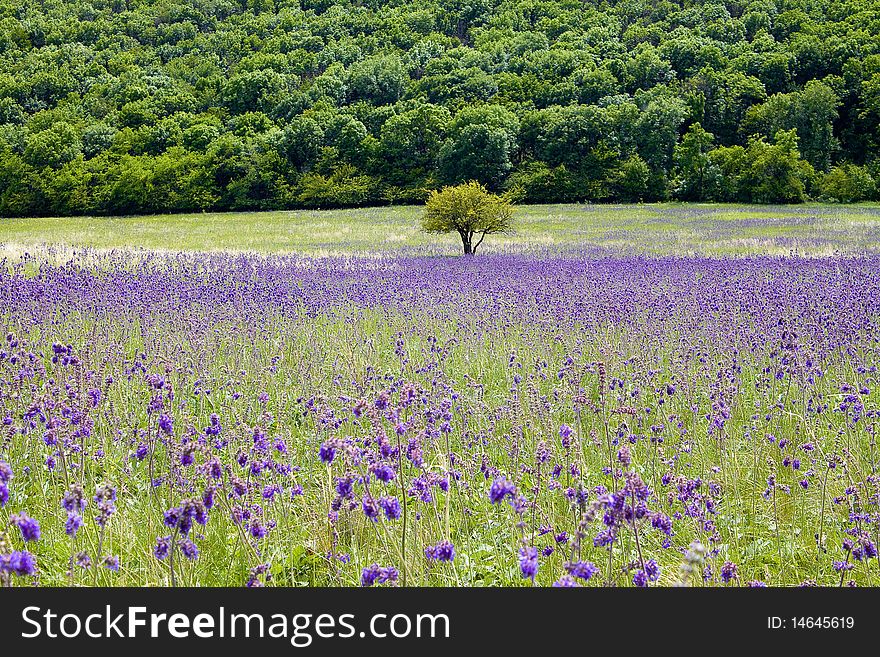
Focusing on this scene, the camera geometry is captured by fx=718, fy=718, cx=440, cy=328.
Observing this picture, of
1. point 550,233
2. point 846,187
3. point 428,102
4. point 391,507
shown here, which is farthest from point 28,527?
point 428,102

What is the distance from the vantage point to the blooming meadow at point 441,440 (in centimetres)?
264

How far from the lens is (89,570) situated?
266 centimetres

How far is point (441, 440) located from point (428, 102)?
7979 centimetres

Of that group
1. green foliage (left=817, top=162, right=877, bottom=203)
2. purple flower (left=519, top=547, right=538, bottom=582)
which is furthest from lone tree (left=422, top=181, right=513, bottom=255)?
green foliage (left=817, top=162, right=877, bottom=203)

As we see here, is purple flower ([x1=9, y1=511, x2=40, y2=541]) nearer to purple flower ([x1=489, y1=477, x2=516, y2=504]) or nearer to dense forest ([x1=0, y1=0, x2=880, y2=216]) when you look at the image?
purple flower ([x1=489, y1=477, x2=516, y2=504])

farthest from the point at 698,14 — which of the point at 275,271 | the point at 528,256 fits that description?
the point at 275,271

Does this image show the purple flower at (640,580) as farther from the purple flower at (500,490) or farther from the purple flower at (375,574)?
the purple flower at (375,574)

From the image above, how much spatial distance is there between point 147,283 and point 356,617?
33.5ft

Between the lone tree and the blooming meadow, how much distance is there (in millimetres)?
9610

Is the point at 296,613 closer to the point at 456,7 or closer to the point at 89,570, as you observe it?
the point at 89,570

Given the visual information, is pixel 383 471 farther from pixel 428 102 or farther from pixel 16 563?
pixel 428 102

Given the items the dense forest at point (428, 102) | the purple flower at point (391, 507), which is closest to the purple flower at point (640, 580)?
the purple flower at point (391, 507)

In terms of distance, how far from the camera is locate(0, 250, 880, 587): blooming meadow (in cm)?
264

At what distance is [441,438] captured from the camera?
163 inches
